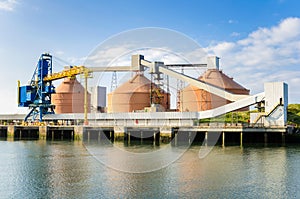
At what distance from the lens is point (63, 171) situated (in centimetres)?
2047

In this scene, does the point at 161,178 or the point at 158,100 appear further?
the point at 158,100

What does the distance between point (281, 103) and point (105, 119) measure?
2308cm

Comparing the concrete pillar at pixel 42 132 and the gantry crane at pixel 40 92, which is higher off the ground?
the gantry crane at pixel 40 92

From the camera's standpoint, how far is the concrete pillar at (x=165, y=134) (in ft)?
120

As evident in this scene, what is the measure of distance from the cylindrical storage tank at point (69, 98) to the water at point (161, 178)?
32.8 m

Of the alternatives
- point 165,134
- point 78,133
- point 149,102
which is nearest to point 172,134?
point 165,134

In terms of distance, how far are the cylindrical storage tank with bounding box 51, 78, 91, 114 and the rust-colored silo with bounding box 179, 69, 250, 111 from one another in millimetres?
18539

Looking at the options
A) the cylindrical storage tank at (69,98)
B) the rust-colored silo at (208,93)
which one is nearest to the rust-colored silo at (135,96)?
the rust-colored silo at (208,93)

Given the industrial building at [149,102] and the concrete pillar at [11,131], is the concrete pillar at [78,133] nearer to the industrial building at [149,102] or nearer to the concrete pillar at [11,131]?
the industrial building at [149,102]

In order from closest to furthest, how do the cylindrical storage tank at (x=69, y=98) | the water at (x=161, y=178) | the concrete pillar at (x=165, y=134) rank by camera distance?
the water at (x=161, y=178) → the concrete pillar at (x=165, y=134) → the cylindrical storage tank at (x=69, y=98)

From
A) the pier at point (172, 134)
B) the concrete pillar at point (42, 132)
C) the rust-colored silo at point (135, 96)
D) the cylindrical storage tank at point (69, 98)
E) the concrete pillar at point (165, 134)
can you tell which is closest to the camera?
the pier at point (172, 134)

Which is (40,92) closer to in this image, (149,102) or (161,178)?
(149,102)

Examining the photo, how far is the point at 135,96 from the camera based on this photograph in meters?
52.1

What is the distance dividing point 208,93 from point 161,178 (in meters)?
29.4
